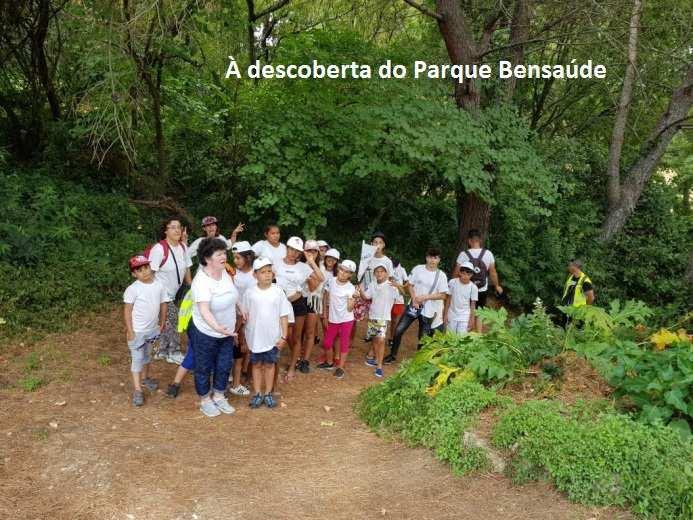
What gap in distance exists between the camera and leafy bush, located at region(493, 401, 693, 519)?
401 cm

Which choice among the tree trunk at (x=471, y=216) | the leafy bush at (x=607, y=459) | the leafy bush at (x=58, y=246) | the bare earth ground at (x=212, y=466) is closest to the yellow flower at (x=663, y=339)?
the leafy bush at (x=607, y=459)

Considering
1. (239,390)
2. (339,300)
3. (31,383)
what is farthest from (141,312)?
(339,300)

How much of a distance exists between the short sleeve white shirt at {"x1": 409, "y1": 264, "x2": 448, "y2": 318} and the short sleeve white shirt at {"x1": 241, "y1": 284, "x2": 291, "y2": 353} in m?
2.30

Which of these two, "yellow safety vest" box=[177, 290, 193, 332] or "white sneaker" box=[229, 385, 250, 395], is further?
"white sneaker" box=[229, 385, 250, 395]

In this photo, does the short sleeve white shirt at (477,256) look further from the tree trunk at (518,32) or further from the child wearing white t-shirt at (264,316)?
the tree trunk at (518,32)

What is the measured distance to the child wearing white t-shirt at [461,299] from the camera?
7453 millimetres

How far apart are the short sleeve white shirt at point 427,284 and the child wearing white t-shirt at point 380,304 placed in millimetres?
→ 335

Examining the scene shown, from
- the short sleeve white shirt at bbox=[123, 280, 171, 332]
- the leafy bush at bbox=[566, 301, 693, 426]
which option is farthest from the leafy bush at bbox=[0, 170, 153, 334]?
the leafy bush at bbox=[566, 301, 693, 426]

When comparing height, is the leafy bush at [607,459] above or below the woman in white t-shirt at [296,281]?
below

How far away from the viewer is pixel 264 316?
5727 mm

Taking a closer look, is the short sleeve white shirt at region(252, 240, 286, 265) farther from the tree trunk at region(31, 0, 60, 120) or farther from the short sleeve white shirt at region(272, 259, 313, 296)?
the tree trunk at region(31, 0, 60, 120)

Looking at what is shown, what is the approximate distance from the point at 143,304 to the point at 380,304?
290 centimetres

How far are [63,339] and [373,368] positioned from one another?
4042 millimetres

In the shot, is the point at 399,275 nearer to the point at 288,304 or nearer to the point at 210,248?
the point at 288,304
